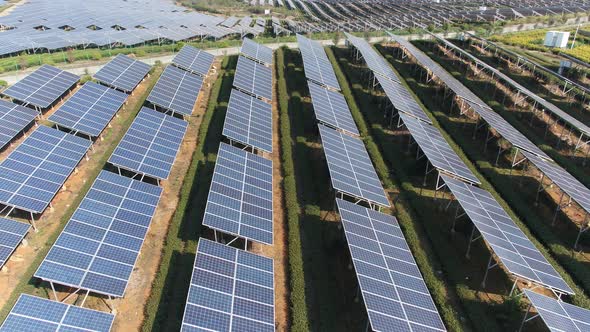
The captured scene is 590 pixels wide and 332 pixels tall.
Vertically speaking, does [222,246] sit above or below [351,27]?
below

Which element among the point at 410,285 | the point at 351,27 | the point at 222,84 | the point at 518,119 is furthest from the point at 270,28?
the point at 410,285

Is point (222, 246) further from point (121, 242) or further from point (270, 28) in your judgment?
point (270, 28)

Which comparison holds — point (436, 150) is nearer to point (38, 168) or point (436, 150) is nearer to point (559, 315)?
point (559, 315)

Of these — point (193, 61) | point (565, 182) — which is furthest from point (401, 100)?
point (193, 61)

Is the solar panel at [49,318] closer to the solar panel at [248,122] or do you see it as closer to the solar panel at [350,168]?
the solar panel at [350,168]

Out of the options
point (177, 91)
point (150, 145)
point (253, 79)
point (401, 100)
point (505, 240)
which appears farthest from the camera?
point (253, 79)
